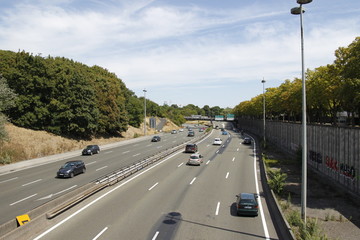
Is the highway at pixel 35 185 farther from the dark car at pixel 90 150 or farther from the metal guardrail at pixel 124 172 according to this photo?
the dark car at pixel 90 150

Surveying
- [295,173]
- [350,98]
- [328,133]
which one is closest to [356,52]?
[350,98]

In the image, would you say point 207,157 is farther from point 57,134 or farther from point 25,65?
point 25,65

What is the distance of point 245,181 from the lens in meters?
28.1

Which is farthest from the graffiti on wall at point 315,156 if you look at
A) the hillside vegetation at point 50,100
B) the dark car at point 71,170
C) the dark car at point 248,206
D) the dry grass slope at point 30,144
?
the hillside vegetation at point 50,100

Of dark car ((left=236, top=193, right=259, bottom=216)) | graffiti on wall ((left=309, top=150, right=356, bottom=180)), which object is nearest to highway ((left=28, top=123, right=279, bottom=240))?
dark car ((left=236, top=193, right=259, bottom=216))

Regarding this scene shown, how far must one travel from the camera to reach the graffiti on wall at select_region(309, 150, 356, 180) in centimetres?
2380

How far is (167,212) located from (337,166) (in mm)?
18142

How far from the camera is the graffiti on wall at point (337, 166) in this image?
2380 centimetres

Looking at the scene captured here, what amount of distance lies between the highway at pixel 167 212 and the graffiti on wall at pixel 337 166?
7.34 metres

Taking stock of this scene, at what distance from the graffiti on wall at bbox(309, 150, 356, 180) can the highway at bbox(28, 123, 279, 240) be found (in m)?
7.34

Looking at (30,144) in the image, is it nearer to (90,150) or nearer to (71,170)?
(90,150)

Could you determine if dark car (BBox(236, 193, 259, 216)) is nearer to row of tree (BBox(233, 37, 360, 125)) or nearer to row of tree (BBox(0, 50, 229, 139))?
row of tree (BBox(233, 37, 360, 125))

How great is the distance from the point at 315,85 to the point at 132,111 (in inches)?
2579

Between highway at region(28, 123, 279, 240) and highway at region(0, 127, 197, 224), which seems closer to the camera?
highway at region(28, 123, 279, 240)
